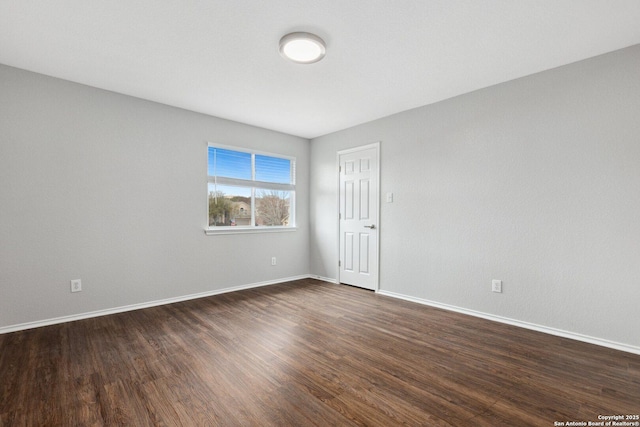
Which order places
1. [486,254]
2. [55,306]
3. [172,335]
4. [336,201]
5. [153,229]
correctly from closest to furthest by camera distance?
[172,335], [55,306], [486,254], [153,229], [336,201]

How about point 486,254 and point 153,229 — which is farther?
point 153,229

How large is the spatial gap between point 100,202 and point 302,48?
9.02ft

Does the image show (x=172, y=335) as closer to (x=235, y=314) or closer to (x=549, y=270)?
(x=235, y=314)

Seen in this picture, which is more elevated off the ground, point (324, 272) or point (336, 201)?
point (336, 201)

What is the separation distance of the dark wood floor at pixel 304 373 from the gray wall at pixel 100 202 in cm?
46

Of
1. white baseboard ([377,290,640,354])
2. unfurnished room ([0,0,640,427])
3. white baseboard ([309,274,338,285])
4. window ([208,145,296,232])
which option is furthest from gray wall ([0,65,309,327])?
white baseboard ([377,290,640,354])

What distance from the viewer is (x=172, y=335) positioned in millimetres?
2738

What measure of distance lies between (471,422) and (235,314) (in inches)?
97.5

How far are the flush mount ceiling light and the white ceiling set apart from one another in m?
0.06

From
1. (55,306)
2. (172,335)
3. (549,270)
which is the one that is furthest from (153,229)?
(549,270)

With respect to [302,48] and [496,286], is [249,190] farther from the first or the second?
[496,286]

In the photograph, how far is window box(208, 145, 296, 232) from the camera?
4.26 meters

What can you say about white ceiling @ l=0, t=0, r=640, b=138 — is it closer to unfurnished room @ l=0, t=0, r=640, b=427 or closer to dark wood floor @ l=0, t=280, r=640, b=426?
unfurnished room @ l=0, t=0, r=640, b=427

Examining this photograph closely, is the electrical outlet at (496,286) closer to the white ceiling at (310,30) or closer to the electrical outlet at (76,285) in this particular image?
the white ceiling at (310,30)
